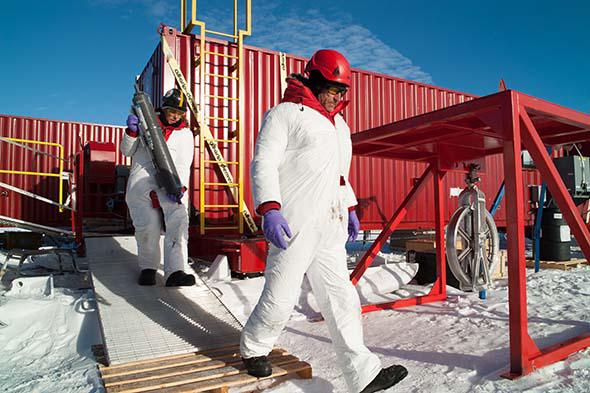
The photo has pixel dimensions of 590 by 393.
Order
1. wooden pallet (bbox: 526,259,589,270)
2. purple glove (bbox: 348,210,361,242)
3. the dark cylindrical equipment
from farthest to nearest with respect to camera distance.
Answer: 1. the dark cylindrical equipment
2. wooden pallet (bbox: 526,259,589,270)
3. purple glove (bbox: 348,210,361,242)

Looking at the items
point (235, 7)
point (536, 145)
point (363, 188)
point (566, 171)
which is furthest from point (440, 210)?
point (235, 7)

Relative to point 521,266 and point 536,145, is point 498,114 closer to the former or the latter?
point 536,145

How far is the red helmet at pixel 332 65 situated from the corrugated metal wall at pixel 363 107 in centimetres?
397

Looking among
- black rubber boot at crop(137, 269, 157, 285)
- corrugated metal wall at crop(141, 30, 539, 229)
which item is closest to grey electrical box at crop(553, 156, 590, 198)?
corrugated metal wall at crop(141, 30, 539, 229)

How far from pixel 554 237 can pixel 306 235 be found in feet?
20.5

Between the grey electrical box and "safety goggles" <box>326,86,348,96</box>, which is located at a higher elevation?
"safety goggles" <box>326,86,348,96</box>

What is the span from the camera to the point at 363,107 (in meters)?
8.46

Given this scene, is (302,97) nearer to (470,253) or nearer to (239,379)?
(239,379)

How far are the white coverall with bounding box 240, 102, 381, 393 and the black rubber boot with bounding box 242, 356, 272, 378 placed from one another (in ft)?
0.14

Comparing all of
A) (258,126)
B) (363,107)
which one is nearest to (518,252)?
(258,126)

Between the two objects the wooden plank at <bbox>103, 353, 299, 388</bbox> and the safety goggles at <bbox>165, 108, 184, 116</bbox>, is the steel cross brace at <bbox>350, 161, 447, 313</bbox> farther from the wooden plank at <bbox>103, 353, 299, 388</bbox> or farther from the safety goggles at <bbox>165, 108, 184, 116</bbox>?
the safety goggles at <bbox>165, 108, 184, 116</bbox>

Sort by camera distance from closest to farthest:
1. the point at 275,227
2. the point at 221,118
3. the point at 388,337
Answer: the point at 275,227
the point at 388,337
the point at 221,118

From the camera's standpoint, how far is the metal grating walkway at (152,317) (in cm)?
291

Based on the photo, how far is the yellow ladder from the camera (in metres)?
6.07
